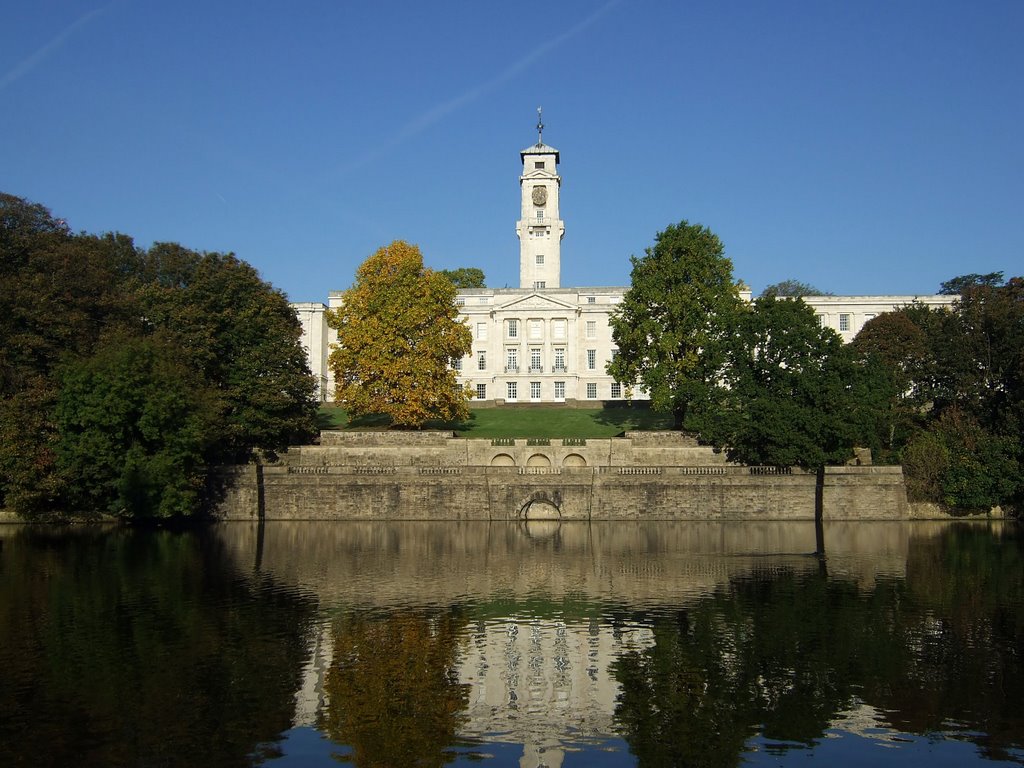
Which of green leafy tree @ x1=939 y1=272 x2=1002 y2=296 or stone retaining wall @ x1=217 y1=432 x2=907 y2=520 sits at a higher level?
green leafy tree @ x1=939 y1=272 x2=1002 y2=296

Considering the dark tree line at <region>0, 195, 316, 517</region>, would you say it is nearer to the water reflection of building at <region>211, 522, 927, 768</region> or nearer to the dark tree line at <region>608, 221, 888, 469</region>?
the water reflection of building at <region>211, 522, 927, 768</region>

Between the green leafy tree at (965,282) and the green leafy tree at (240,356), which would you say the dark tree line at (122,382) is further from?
the green leafy tree at (965,282)

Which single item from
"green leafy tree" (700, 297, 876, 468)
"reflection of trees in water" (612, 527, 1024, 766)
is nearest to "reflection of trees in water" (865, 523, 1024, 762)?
"reflection of trees in water" (612, 527, 1024, 766)

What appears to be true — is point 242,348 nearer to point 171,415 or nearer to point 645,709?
point 171,415

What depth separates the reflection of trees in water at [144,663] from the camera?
13.5 metres

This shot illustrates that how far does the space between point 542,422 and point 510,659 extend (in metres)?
47.3

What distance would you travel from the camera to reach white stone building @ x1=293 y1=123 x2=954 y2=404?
84.7 m

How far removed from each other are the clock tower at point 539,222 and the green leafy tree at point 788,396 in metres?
41.9

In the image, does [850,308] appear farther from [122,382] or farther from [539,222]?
[122,382]

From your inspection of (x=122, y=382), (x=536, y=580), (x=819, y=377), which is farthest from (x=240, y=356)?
(x=819, y=377)

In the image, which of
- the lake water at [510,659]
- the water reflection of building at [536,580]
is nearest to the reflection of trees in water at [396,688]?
the lake water at [510,659]

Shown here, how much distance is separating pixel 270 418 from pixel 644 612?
2988cm

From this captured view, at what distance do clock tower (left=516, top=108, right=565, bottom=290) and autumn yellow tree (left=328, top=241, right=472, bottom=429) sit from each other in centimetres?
3318

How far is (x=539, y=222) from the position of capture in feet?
293
